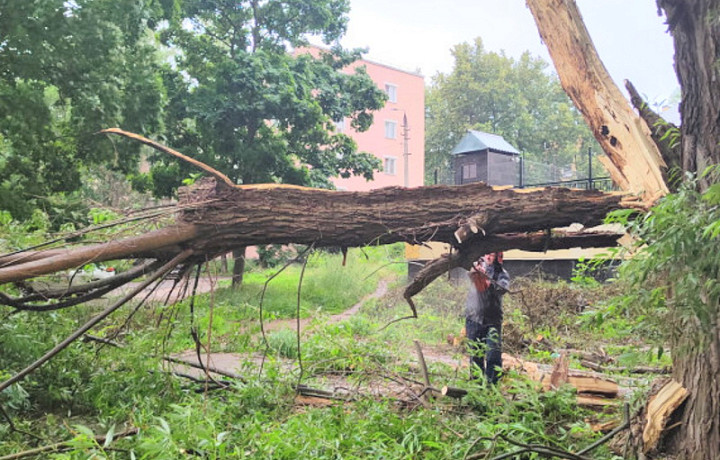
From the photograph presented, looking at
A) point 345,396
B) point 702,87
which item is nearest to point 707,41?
point 702,87

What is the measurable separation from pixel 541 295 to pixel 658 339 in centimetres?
623

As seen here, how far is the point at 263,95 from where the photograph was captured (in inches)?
402

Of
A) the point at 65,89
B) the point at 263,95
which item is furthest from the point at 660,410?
the point at 263,95

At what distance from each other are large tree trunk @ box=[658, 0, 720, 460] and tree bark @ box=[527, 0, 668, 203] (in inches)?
11.7

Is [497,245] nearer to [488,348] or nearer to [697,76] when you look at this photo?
[488,348]

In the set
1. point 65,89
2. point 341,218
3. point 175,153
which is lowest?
point 341,218

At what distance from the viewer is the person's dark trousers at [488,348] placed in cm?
389

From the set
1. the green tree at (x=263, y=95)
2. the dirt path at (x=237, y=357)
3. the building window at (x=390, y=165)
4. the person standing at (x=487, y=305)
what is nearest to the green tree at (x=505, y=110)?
the building window at (x=390, y=165)

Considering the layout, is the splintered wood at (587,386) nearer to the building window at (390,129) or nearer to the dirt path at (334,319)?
the dirt path at (334,319)

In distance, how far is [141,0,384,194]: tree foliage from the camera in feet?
34.1

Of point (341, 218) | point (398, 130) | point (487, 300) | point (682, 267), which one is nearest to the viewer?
point (682, 267)

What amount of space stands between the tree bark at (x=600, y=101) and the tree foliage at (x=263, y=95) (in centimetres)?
727

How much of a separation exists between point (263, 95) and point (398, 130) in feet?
33.6

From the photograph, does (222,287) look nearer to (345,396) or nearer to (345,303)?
(345,303)
